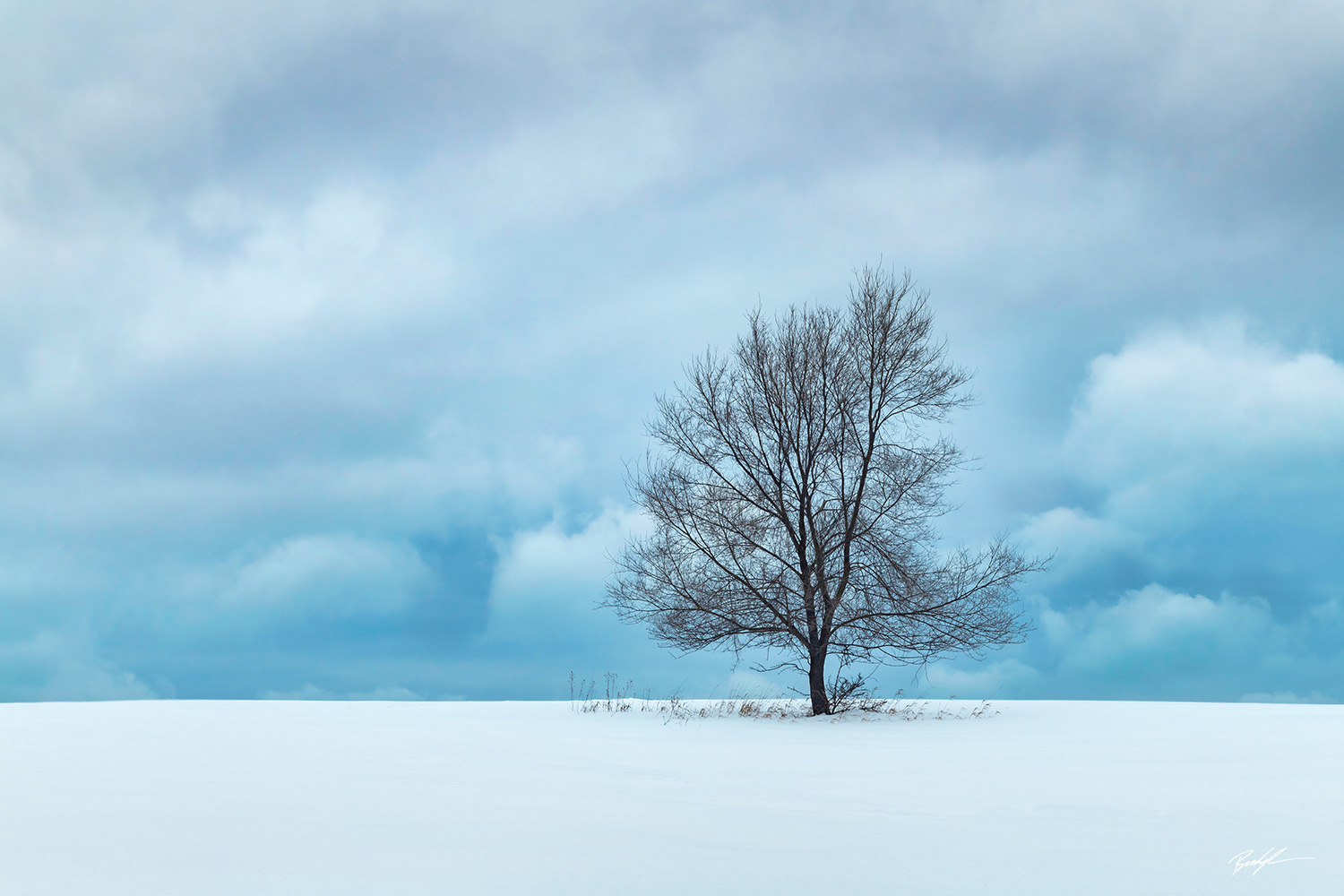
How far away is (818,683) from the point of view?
664 inches

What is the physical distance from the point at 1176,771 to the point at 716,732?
245 inches

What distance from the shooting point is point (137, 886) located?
3570 millimetres

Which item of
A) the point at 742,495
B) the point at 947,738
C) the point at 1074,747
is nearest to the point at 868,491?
the point at 742,495

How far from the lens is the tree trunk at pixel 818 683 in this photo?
16.8m
